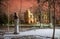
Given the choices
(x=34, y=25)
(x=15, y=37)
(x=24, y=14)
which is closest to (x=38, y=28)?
(x=34, y=25)

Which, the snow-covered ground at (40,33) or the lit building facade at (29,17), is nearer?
the snow-covered ground at (40,33)

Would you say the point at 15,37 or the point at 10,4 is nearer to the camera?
the point at 15,37

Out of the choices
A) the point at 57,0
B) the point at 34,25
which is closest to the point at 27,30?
the point at 34,25

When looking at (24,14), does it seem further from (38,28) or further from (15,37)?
(15,37)

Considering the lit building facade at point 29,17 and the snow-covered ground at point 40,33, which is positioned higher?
the lit building facade at point 29,17

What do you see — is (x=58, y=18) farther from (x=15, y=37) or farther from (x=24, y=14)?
(x=15, y=37)

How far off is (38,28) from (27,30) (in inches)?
15.8

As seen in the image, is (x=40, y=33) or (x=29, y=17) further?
(x=29, y=17)

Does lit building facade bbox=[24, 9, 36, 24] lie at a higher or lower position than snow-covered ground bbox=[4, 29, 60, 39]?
higher

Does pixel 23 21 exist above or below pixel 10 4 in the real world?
below

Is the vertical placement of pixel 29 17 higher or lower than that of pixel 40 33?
higher

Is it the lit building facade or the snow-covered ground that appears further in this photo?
the lit building facade

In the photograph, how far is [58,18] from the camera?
8.24 meters

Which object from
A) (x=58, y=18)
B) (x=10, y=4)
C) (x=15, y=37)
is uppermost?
(x=10, y=4)
